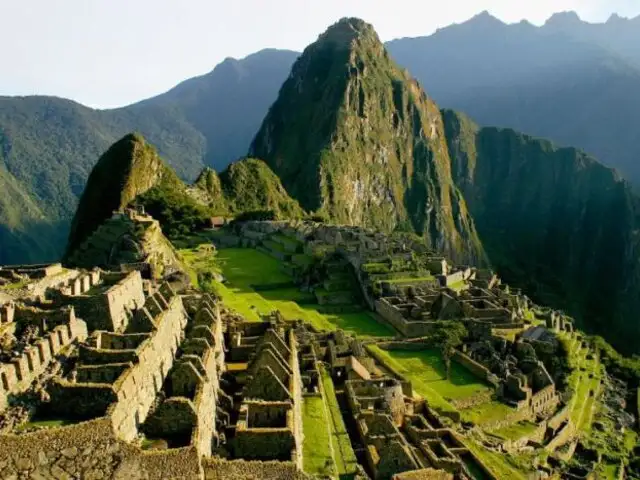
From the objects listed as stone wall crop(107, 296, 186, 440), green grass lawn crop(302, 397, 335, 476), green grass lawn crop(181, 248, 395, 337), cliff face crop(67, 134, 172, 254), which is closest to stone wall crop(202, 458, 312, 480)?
stone wall crop(107, 296, 186, 440)

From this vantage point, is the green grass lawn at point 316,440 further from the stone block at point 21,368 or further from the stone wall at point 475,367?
the stone wall at point 475,367

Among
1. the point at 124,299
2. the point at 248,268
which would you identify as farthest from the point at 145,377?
the point at 248,268

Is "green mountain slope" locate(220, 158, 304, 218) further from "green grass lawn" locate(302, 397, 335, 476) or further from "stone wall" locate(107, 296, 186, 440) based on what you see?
"stone wall" locate(107, 296, 186, 440)

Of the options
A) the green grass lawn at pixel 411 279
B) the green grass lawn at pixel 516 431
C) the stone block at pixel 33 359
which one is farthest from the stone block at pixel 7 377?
the green grass lawn at pixel 411 279

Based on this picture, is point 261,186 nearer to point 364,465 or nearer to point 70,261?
point 70,261

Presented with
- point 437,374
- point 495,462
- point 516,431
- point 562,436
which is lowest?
point 562,436

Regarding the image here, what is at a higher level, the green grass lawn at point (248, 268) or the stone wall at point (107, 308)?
the stone wall at point (107, 308)

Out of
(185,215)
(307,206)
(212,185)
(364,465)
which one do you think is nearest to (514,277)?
(307,206)

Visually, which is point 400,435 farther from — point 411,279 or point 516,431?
point 411,279
